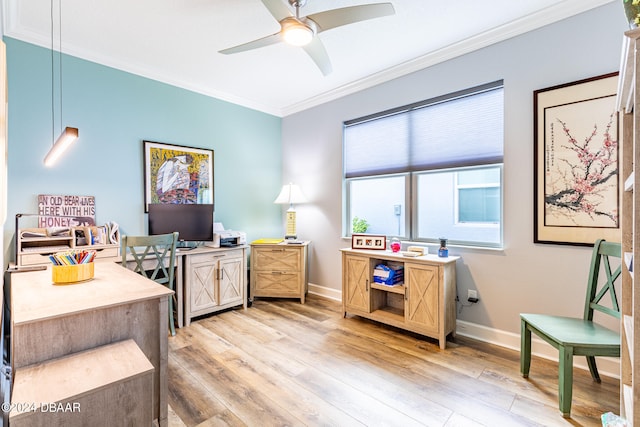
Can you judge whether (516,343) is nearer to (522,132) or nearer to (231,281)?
(522,132)

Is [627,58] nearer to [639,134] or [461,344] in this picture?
[639,134]

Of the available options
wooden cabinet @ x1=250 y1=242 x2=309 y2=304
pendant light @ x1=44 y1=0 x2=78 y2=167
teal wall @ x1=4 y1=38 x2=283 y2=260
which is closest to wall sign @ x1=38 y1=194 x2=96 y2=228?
teal wall @ x1=4 y1=38 x2=283 y2=260

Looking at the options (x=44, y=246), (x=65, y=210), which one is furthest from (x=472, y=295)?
(x=65, y=210)

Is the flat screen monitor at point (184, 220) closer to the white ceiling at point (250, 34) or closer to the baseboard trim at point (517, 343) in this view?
the white ceiling at point (250, 34)

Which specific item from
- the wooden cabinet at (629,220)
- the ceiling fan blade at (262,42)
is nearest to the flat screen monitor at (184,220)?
the ceiling fan blade at (262,42)

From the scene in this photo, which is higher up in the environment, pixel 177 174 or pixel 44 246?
pixel 177 174

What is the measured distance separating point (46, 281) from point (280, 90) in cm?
316

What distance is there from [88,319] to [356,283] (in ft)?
7.80

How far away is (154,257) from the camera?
9.61ft

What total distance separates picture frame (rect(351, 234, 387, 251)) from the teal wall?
1667mm

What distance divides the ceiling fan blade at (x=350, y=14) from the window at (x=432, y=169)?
1484 millimetres

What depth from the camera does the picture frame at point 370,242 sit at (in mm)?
3195

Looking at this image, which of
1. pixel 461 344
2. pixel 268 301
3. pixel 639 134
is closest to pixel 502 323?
pixel 461 344

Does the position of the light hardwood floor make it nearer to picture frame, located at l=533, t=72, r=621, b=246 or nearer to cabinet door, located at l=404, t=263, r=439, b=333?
cabinet door, located at l=404, t=263, r=439, b=333
